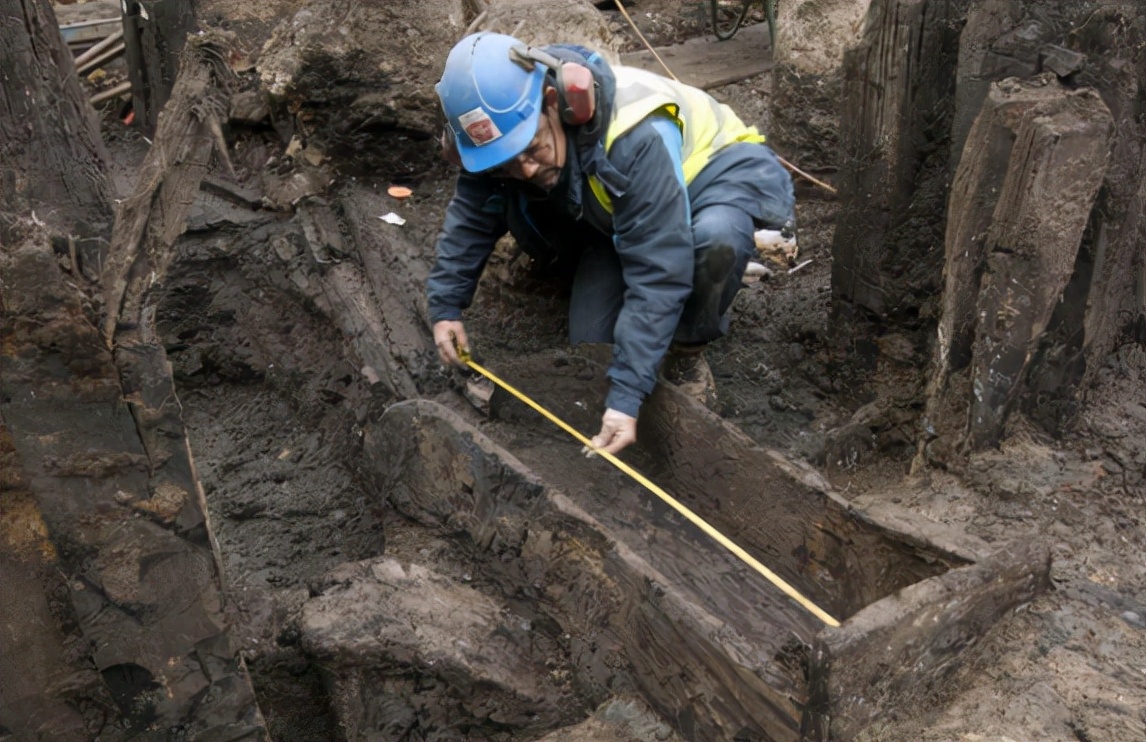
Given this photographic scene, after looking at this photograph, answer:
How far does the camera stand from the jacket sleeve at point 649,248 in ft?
10.9

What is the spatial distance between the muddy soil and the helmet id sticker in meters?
1.16

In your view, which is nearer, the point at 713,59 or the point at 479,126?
the point at 479,126

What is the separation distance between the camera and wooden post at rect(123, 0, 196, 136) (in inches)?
283

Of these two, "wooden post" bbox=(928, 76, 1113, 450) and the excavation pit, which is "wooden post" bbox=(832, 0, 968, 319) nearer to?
"wooden post" bbox=(928, 76, 1113, 450)

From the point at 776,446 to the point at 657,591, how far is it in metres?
1.59

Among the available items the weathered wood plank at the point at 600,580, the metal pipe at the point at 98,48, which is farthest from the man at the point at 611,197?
the metal pipe at the point at 98,48

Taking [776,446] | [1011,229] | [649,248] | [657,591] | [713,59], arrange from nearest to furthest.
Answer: [657,591] < [1011,229] < [649,248] < [776,446] < [713,59]

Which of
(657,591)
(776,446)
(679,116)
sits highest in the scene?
(679,116)

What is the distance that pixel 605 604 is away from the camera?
301cm

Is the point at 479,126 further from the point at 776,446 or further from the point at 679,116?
the point at 776,446

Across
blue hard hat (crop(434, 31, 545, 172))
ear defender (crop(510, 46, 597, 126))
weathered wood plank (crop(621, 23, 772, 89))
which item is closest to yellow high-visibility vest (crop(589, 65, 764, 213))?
ear defender (crop(510, 46, 597, 126))

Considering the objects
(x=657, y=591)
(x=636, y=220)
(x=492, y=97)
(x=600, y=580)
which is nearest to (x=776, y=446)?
(x=636, y=220)

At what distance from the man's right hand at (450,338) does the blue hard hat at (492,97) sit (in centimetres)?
84

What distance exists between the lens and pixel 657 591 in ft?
9.21
